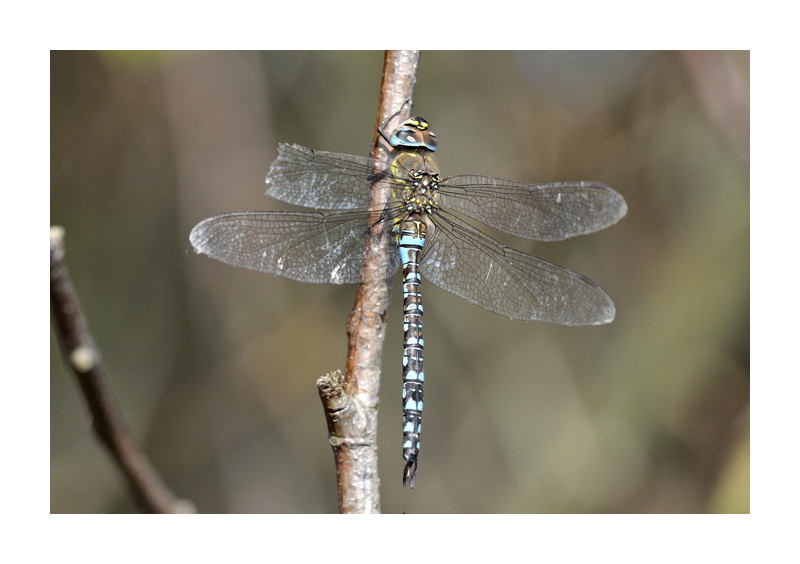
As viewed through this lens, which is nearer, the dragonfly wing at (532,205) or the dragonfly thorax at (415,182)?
the dragonfly thorax at (415,182)

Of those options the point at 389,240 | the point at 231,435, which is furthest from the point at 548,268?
the point at 231,435

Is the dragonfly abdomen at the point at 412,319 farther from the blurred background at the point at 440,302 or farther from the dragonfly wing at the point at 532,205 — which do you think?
the blurred background at the point at 440,302

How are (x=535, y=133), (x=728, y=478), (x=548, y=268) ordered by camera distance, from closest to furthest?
(x=548, y=268) < (x=728, y=478) < (x=535, y=133)

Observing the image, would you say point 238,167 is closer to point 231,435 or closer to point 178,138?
point 178,138

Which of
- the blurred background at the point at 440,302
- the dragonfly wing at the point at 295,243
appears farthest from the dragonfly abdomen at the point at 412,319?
the blurred background at the point at 440,302

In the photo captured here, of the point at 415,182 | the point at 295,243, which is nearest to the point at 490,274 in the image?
the point at 415,182

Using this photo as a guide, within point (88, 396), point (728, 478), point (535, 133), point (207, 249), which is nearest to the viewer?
point (88, 396)

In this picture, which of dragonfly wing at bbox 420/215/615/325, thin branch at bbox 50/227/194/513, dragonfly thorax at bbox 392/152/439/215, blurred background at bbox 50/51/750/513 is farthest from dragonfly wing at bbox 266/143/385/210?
blurred background at bbox 50/51/750/513

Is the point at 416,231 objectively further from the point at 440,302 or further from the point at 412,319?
the point at 440,302
